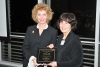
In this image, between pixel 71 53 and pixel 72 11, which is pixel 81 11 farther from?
pixel 71 53

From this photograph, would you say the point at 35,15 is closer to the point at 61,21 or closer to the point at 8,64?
the point at 61,21

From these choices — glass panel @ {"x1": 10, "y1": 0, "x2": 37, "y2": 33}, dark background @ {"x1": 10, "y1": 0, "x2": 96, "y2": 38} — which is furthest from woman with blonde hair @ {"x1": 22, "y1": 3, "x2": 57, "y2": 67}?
glass panel @ {"x1": 10, "y1": 0, "x2": 37, "y2": 33}

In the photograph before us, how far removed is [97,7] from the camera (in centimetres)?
335

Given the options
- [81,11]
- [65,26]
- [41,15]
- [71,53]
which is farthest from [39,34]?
[81,11]

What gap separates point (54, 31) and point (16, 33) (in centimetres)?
246

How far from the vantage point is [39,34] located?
89.4 inches

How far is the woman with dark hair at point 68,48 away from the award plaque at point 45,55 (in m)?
0.07

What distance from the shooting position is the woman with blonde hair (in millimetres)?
2201

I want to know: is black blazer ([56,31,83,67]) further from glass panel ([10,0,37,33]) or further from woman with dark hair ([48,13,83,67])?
glass panel ([10,0,37,33])

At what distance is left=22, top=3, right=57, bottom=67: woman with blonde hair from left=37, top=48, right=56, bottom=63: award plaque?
0.14m

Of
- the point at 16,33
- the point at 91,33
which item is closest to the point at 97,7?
the point at 91,33

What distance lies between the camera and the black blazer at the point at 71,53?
6.21 ft

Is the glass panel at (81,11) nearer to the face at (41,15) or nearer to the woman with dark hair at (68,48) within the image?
the face at (41,15)

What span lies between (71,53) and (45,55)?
11.8 inches
